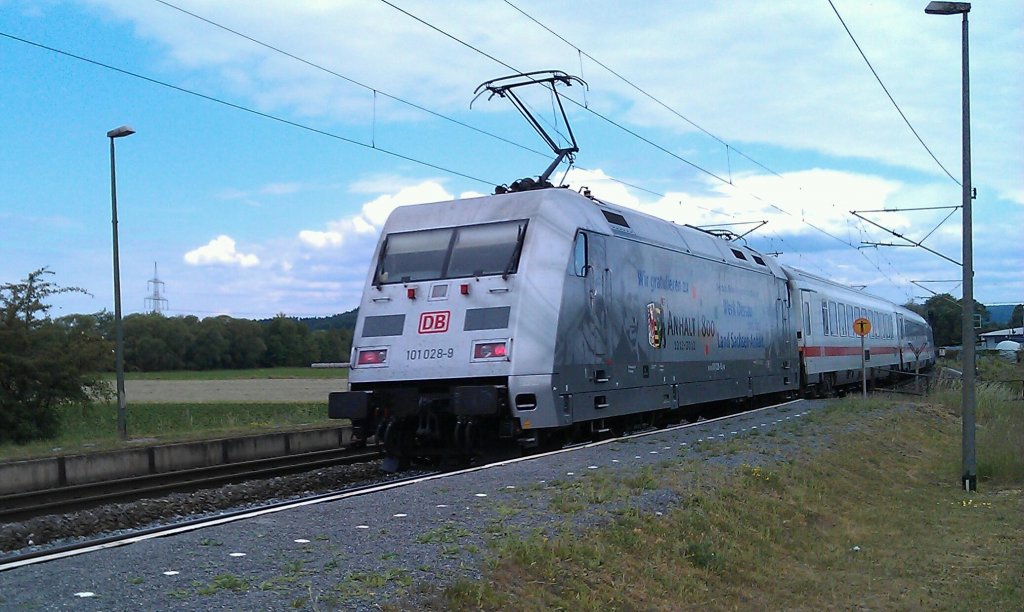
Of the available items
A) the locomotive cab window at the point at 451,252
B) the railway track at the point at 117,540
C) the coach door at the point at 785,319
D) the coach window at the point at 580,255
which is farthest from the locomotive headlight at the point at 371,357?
the coach door at the point at 785,319

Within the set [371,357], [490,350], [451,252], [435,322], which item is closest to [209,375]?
[371,357]

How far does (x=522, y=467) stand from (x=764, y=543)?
3052mm

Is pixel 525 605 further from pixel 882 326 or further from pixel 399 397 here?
pixel 882 326

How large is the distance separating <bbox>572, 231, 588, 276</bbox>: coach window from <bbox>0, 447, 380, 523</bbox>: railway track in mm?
5017

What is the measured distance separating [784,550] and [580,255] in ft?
17.4

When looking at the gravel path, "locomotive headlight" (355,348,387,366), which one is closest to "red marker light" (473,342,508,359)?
"locomotive headlight" (355,348,387,366)

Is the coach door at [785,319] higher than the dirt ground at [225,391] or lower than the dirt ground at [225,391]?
higher

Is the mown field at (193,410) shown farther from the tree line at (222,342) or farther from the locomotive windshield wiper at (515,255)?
the locomotive windshield wiper at (515,255)

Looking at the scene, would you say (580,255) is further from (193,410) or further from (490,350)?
(193,410)

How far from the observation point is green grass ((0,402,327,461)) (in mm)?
18125

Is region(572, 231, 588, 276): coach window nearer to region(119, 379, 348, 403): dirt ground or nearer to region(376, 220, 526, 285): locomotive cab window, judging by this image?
region(376, 220, 526, 285): locomotive cab window

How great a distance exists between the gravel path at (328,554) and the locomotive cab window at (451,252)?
348 centimetres

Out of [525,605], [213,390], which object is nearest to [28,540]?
[525,605]

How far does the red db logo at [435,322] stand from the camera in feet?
44.9
